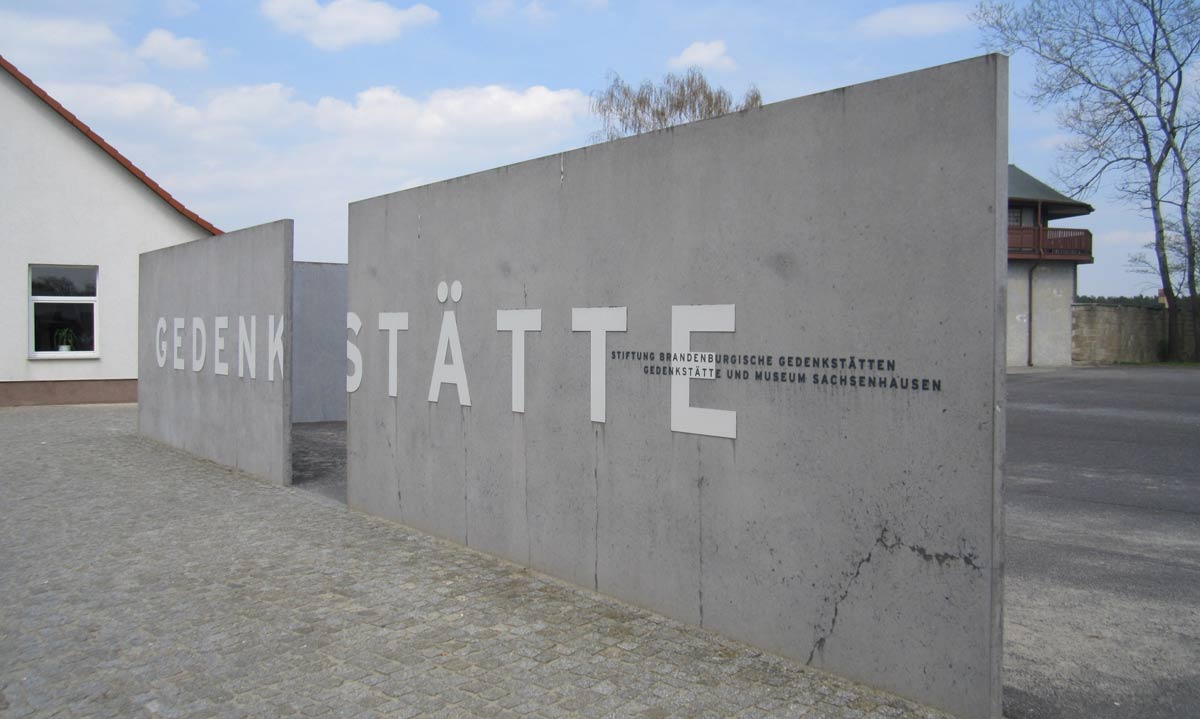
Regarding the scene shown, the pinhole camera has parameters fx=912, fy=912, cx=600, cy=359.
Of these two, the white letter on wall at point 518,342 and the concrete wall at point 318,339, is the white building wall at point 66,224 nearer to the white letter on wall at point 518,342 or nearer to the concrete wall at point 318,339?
the concrete wall at point 318,339

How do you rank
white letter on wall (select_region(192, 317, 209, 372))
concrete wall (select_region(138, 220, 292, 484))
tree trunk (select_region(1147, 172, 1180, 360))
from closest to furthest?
concrete wall (select_region(138, 220, 292, 484)) < white letter on wall (select_region(192, 317, 209, 372)) < tree trunk (select_region(1147, 172, 1180, 360))

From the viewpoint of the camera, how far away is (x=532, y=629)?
4953 millimetres

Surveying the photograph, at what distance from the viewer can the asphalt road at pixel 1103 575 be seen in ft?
13.5

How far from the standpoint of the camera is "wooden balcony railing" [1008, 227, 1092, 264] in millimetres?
36844

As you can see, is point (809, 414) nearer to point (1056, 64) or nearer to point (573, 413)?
point (573, 413)

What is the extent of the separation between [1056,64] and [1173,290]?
12.3 m

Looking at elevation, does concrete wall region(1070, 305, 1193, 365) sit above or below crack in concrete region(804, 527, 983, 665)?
above

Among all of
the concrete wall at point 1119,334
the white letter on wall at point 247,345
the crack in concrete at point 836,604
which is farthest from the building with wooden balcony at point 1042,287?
the crack in concrete at point 836,604

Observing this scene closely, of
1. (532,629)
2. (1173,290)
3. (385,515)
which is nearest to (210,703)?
(532,629)

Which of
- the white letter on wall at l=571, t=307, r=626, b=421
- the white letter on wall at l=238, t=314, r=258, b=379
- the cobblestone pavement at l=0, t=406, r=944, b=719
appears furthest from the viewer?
the white letter on wall at l=238, t=314, r=258, b=379

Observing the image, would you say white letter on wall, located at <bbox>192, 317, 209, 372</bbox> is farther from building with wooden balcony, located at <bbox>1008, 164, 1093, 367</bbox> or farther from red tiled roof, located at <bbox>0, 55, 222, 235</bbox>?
building with wooden balcony, located at <bbox>1008, 164, 1093, 367</bbox>

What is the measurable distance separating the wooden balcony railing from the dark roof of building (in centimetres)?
127

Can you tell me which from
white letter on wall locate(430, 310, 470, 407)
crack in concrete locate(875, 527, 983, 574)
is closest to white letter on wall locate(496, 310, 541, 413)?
white letter on wall locate(430, 310, 470, 407)

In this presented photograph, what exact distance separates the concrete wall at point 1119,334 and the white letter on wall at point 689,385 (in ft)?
120
